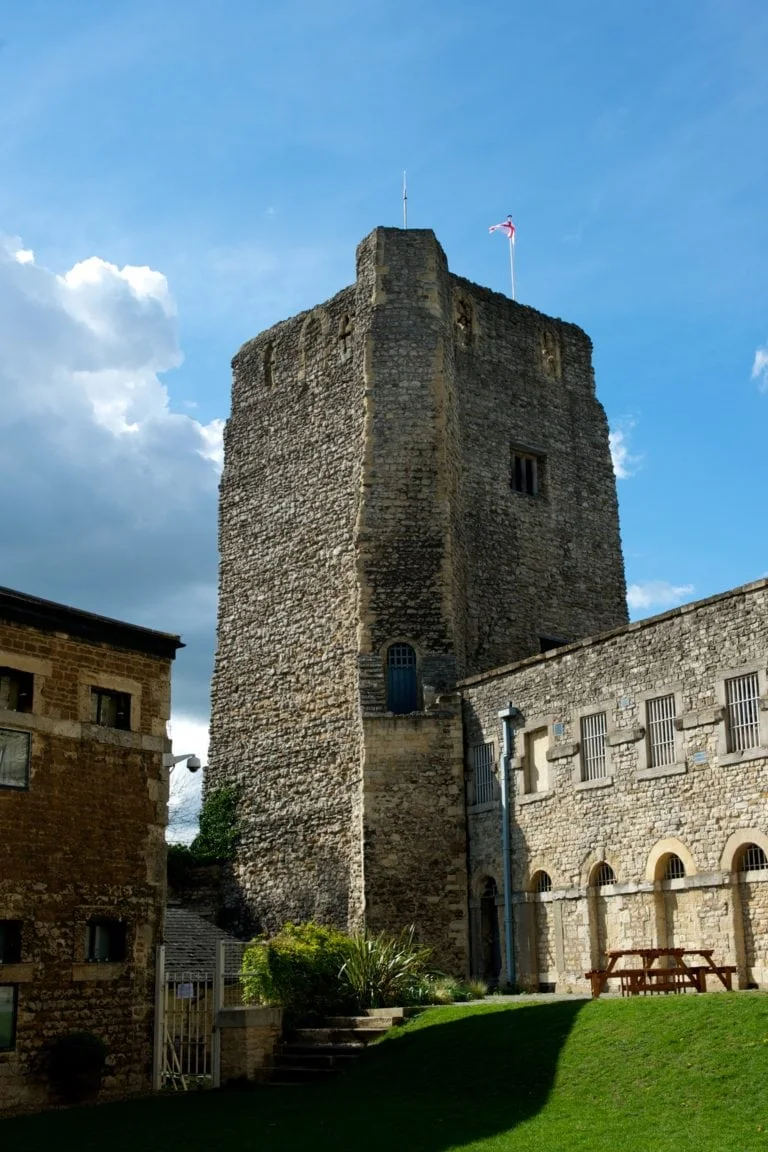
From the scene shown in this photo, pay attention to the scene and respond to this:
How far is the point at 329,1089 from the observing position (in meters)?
15.5

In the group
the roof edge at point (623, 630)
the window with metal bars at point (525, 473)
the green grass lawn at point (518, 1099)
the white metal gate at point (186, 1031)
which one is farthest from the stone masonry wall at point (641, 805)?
the window with metal bars at point (525, 473)

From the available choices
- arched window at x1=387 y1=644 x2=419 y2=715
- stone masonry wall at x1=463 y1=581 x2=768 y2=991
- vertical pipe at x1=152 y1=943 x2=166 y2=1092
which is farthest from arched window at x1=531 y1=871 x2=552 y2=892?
vertical pipe at x1=152 y1=943 x2=166 y2=1092

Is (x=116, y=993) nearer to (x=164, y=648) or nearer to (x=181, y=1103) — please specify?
(x=181, y=1103)

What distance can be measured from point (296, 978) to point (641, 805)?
6.28 metres

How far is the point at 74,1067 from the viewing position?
15805 millimetres

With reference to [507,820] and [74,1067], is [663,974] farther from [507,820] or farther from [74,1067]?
[74,1067]

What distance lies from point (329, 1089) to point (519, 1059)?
244cm

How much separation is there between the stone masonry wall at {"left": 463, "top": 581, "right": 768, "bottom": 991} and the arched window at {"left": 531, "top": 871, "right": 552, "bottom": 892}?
90 millimetres

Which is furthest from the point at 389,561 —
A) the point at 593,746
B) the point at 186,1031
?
the point at 186,1031

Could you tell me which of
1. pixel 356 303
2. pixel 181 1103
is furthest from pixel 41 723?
pixel 356 303

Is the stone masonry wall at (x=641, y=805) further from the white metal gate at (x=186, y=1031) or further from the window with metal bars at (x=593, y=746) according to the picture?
the white metal gate at (x=186, y=1031)

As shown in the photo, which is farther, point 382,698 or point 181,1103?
point 382,698

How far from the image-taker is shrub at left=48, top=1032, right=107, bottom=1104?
15.8 metres

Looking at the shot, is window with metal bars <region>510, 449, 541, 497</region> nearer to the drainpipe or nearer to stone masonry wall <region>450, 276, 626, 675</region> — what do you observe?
stone masonry wall <region>450, 276, 626, 675</region>
